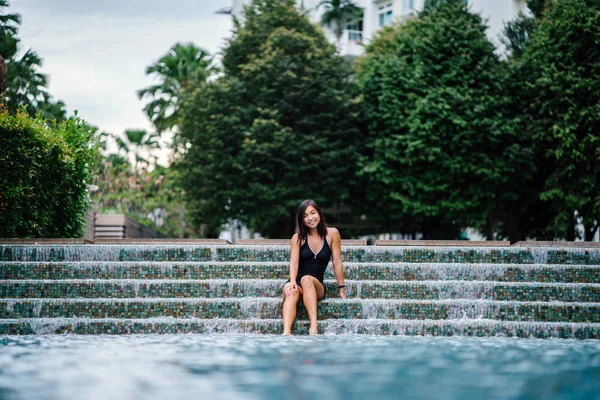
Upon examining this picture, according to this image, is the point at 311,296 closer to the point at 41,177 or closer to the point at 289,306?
the point at 289,306

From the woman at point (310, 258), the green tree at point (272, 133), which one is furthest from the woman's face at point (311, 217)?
the green tree at point (272, 133)

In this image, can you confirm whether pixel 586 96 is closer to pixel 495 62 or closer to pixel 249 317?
pixel 495 62

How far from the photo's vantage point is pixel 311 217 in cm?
901

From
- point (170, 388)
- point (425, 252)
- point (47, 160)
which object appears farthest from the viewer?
point (47, 160)

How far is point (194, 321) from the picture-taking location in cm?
877

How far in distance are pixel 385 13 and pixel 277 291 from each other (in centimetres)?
3558

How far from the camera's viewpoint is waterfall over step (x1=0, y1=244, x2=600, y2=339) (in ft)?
28.6

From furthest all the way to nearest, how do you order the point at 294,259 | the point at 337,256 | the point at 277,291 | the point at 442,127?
the point at 442,127, the point at 277,291, the point at 337,256, the point at 294,259

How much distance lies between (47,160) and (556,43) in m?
18.3

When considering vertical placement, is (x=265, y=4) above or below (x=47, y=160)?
above

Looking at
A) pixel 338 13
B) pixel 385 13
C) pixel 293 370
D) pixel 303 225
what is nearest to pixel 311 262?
pixel 303 225

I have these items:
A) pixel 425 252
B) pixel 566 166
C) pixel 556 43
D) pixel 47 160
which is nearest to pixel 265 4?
pixel 556 43

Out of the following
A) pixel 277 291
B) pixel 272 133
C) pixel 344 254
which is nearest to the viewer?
pixel 277 291

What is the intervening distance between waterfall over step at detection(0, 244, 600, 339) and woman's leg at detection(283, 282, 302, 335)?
31cm
